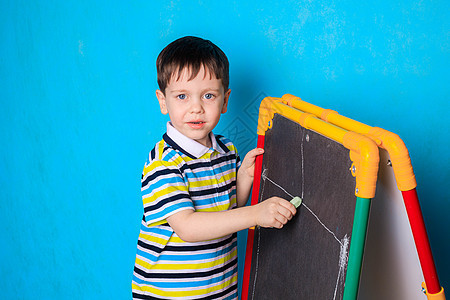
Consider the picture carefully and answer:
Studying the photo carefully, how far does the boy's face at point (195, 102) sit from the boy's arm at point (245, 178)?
0.44ft

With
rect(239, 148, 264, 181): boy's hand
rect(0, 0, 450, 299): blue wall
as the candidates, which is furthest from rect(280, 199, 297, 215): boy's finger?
rect(0, 0, 450, 299): blue wall

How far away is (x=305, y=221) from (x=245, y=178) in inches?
13.4

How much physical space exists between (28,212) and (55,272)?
0.83ft

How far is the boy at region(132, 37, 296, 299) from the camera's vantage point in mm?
1082

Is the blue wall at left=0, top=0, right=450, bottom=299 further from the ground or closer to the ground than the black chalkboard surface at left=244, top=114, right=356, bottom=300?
further from the ground

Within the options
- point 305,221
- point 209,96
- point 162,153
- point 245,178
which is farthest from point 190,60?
point 305,221

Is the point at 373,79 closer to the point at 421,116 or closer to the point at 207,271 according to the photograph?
the point at 421,116

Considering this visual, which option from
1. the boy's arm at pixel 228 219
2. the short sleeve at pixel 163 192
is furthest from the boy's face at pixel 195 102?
the boy's arm at pixel 228 219

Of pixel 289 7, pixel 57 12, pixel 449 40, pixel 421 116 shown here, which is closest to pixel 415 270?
pixel 421 116

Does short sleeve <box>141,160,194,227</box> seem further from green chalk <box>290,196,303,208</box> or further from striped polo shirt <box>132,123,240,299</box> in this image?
green chalk <box>290,196,303,208</box>

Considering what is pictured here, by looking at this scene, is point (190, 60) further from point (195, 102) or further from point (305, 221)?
point (305, 221)

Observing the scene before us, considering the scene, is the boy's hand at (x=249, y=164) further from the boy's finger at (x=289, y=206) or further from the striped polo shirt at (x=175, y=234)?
the boy's finger at (x=289, y=206)

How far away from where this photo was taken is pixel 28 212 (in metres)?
1.89

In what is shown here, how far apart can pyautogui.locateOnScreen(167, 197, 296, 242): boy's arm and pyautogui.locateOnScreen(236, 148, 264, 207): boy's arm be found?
23 centimetres
